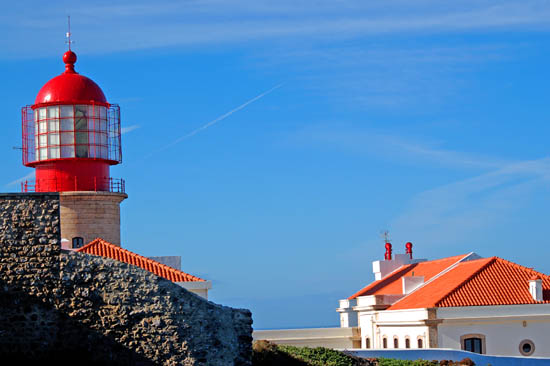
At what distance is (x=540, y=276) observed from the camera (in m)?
36.3

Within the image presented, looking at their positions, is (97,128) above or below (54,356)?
above

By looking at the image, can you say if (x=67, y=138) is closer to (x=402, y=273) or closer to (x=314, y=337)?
(x=314, y=337)

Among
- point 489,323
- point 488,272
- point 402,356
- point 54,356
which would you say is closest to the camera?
point 54,356

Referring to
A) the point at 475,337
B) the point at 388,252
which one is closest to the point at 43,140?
the point at 475,337

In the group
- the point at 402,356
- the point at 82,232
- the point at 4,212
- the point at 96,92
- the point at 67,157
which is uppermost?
the point at 96,92

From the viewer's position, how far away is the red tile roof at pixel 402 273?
40638 millimetres

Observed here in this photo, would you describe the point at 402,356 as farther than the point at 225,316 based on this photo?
Yes

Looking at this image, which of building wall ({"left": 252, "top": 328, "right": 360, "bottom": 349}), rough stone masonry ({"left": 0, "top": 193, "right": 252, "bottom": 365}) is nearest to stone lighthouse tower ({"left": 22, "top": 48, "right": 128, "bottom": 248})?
building wall ({"left": 252, "top": 328, "right": 360, "bottom": 349})

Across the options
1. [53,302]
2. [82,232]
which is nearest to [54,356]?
[53,302]

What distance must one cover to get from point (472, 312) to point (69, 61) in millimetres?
17447

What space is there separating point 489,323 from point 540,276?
4.04 m

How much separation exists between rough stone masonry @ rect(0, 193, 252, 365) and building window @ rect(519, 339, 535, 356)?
19.6 meters

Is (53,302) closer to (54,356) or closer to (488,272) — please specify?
(54,356)

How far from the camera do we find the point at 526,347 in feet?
111
